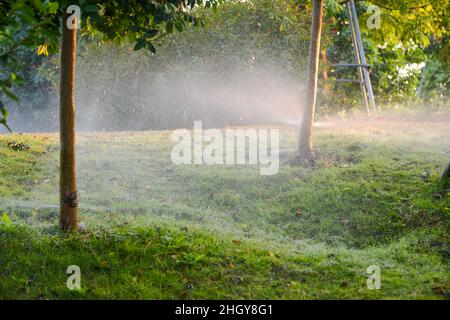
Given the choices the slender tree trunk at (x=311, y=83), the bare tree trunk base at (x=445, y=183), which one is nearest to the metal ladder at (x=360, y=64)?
the slender tree trunk at (x=311, y=83)

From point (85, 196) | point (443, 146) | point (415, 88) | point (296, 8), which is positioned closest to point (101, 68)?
point (296, 8)

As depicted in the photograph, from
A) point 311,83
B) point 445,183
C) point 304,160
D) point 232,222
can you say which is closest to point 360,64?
point 311,83

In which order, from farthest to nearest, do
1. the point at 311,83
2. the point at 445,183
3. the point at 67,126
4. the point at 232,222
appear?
1. the point at 311,83
2. the point at 445,183
3. the point at 232,222
4. the point at 67,126

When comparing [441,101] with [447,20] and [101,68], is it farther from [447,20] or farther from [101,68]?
[101,68]

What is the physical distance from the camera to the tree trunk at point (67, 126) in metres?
5.79

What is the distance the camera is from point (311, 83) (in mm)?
9891

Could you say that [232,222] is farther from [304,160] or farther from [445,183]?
[445,183]

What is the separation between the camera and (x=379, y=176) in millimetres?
9078

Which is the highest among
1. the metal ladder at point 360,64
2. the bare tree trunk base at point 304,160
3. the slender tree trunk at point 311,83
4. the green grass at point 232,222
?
the metal ladder at point 360,64

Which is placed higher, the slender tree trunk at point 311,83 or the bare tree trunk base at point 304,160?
the slender tree trunk at point 311,83

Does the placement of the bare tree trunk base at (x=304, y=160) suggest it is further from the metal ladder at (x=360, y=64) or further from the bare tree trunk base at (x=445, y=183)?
the metal ladder at (x=360, y=64)

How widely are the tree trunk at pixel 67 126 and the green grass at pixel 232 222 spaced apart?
0.32 m

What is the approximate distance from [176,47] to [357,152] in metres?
6.71

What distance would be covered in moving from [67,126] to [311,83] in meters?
5.09
